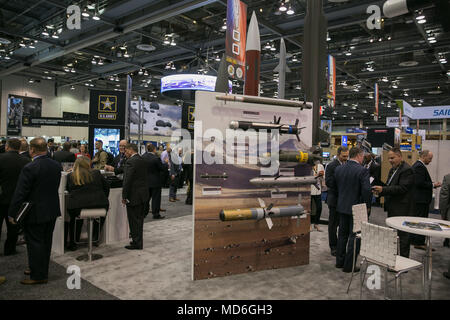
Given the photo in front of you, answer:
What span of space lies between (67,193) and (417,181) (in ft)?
17.2

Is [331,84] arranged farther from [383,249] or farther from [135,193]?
[383,249]

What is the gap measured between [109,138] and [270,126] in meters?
4.93

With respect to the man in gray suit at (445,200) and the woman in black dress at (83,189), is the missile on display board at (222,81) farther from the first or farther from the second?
the man in gray suit at (445,200)

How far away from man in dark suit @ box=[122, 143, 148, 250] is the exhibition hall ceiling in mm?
4506

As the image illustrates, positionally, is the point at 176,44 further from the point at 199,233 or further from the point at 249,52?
the point at 199,233

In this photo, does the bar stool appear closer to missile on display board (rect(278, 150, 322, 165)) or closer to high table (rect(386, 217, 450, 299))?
missile on display board (rect(278, 150, 322, 165))

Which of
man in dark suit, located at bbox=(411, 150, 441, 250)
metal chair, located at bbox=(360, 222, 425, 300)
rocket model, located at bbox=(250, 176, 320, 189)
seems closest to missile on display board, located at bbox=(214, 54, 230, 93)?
rocket model, located at bbox=(250, 176, 320, 189)

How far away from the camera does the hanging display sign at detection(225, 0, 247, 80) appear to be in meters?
4.16

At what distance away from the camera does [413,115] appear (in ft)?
38.5

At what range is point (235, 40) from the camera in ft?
14.3

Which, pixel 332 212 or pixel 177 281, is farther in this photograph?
pixel 332 212

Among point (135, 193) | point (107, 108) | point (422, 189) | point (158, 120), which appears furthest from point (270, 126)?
point (158, 120)

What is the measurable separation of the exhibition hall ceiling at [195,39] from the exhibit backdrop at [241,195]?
153 inches

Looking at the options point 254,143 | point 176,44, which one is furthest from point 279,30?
point 254,143
